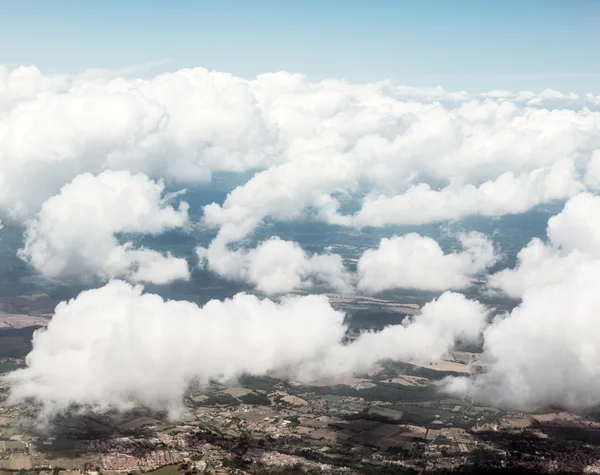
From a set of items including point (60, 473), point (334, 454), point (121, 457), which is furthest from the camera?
point (334, 454)

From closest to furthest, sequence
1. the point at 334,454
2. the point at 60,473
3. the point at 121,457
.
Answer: the point at 60,473 < the point at 121,457 < the point at 334,454

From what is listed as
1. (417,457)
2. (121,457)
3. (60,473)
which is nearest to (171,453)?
(121,457)

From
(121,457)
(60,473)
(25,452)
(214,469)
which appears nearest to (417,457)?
(214,469)

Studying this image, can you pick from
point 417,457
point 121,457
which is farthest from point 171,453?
point 417,457

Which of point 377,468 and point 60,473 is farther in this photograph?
point 377,468

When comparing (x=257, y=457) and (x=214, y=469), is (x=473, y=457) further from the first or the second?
(x=214, y=469)

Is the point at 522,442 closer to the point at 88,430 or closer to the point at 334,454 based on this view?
the point at 334,454

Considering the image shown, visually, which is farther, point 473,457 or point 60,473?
point 473,457
